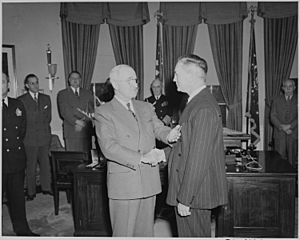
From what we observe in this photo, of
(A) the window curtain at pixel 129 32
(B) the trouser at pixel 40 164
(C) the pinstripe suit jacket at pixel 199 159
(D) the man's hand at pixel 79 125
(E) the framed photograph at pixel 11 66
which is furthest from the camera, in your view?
(A) the window curtain at pixel 129 32

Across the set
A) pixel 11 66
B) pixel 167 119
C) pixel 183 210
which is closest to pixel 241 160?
pixel 183 210

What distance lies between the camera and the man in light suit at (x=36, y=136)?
5.05 meters

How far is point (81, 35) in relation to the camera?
6582mm

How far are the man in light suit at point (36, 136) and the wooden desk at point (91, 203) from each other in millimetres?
1834

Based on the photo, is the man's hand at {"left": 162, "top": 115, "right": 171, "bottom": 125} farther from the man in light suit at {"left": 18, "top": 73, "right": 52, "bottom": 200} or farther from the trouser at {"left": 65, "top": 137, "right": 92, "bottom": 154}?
the man in light suit at {"left": 18, "top": 73, "right": 52, "bottom": 200}

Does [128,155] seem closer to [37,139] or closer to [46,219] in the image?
[46,219]

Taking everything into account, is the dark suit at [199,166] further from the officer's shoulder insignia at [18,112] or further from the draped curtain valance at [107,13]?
the draped curtain valance at [107,13]

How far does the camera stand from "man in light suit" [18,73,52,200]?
5.05m

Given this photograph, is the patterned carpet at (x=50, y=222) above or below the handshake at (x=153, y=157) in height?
below

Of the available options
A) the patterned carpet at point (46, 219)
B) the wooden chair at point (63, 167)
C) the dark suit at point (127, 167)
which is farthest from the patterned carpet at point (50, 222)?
the dark suit at point (127, 167)

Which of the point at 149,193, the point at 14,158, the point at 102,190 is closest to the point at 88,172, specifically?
the point at 102,190

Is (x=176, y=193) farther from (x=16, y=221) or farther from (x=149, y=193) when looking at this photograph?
(x=16, y=221)

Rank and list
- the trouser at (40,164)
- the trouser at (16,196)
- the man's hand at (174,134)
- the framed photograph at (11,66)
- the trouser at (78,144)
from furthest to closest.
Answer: the framed photograph at (11,66) < the trouser at (78,144) < the trouser at (40,164) < the trouser at (16,196) < the man's hand at (174,134)

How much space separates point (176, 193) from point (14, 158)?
1622 millimetres
